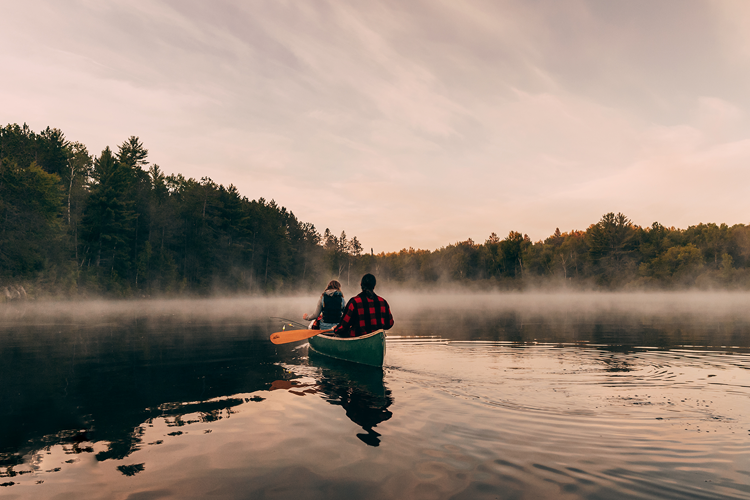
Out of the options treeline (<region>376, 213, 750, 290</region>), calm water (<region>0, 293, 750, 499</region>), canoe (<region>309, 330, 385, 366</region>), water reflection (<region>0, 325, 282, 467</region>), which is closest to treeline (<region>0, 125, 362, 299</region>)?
water reflection (<region>0, 325, 282, 467</region>)

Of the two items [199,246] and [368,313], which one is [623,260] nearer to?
[199,246]

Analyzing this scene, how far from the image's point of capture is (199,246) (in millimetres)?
77875

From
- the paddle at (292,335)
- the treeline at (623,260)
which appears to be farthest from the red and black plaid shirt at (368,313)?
the treeline at (623,260)

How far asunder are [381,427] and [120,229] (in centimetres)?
6631

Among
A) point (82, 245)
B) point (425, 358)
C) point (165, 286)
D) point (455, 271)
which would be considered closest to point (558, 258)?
point (455, 271)

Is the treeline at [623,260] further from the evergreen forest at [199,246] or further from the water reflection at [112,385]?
the water reflection at [112,385]

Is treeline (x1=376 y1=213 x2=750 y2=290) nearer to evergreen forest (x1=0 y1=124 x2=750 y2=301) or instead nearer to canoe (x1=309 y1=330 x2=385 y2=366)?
evergreen forest (x1=0 y1=124 x2=750 y2=301)

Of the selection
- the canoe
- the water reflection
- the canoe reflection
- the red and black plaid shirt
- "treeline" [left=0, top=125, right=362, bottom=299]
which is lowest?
the water reflection

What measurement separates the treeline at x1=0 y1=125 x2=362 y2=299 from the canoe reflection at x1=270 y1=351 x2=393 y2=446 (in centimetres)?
5021

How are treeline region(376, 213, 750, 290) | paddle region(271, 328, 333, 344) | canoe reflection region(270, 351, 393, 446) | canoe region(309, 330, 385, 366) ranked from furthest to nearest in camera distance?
treeline region(376, 213, 750, 290), paddle region(271, 328, 333, 344), canoe region(309, 330, 385, 366), canoe reflection region(270, 351, 393, 446)

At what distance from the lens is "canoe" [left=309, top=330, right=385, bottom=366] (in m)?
11.8

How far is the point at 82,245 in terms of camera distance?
59.8 metres

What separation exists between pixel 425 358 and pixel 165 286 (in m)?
66.0

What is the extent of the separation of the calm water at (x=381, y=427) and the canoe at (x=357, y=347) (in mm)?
401
